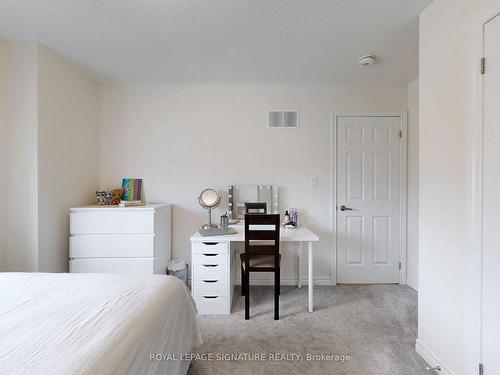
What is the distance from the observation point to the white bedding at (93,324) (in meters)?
0.78

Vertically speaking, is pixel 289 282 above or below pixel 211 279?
below

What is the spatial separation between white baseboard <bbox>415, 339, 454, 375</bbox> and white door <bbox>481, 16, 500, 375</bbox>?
1.07 feet

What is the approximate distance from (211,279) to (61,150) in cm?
194

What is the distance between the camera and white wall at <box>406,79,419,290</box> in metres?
2.88

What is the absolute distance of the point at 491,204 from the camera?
4.07 ft

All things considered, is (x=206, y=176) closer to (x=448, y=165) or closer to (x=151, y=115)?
(x=151, y=115)

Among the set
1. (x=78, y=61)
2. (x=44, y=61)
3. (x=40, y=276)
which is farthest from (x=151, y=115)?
(x=40, y=276)

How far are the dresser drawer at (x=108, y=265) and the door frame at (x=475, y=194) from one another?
2.53m

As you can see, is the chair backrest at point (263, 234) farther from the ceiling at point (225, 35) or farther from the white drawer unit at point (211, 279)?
the ceiling at point (225, 35)

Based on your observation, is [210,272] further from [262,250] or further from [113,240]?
[113,240]

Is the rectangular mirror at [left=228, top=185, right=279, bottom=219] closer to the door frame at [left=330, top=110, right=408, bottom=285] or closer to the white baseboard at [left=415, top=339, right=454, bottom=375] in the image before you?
the door frame at [left=330, top=110, right=408, bottom=285]

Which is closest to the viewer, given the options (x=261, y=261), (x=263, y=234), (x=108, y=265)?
(x=263, y=234)

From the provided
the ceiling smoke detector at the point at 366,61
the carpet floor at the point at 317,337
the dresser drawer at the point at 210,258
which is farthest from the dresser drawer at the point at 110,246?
the ceiling smoke detector at the point at 366,61

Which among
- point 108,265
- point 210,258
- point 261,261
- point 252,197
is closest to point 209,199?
point 252,197
